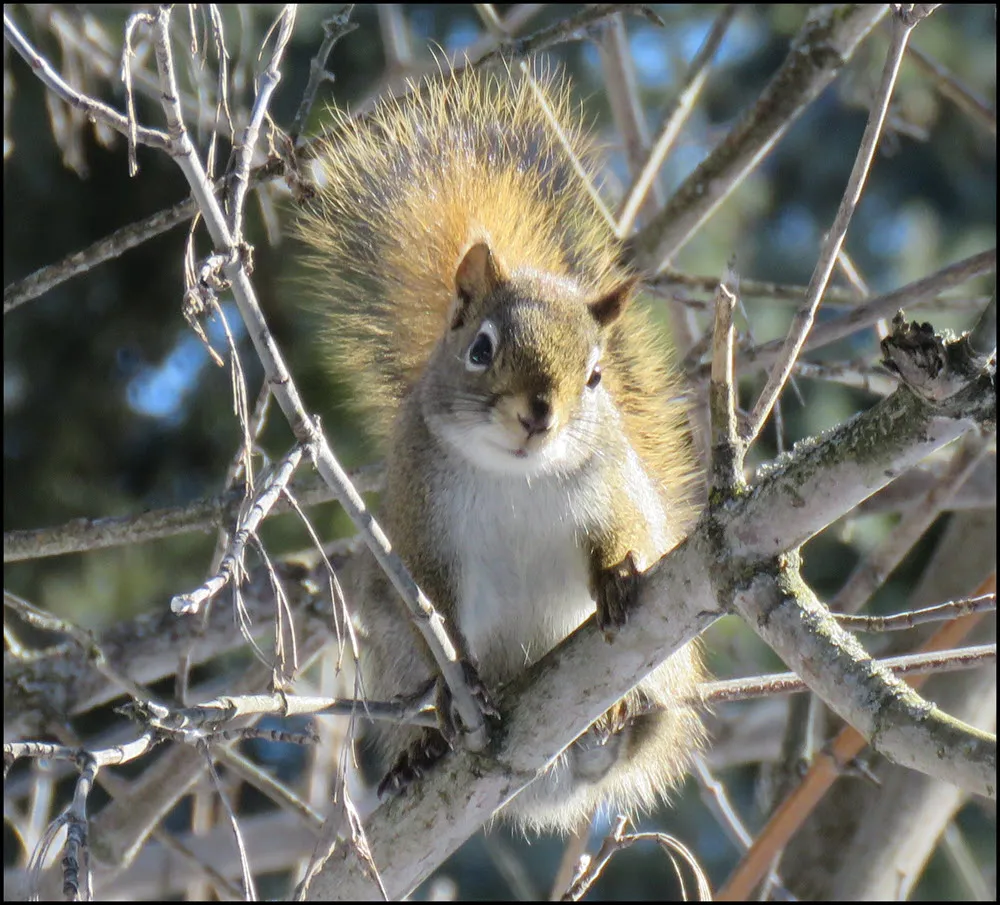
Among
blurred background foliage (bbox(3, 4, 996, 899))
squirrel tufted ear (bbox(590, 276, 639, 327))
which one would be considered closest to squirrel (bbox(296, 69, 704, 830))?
squirrel tufted ear (bbox(590, 276, 639, 327))

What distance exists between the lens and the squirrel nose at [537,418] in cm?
161

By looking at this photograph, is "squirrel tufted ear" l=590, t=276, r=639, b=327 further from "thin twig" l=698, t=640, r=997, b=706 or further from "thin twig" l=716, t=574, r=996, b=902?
"thin twig" l=716, t=574, r=996, b=902

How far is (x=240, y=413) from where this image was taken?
1.12m

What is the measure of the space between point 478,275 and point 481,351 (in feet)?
0.55

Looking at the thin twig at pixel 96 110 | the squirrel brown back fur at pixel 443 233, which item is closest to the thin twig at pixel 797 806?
the squirrel brown back fur at pixel 443 233

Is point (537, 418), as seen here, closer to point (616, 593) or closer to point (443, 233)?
point (616, 593)

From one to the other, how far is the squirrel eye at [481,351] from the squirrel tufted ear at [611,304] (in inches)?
9.1

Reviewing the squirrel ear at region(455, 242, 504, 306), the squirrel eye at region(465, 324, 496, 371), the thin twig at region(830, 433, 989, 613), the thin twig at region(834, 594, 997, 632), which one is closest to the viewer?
the thin twig at region(834, 594, 997, 632)

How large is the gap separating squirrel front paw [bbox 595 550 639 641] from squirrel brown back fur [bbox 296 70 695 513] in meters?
0.36

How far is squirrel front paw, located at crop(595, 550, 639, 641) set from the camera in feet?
4.58

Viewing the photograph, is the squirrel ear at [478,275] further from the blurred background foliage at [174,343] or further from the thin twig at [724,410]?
the blurred background foliage at [174,343]

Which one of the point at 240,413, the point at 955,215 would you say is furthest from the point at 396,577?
the point at 955,215

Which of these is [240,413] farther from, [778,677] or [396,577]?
[778,677]

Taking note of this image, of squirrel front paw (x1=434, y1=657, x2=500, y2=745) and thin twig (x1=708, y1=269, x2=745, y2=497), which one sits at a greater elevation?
thin twig (x1=708, y1=269, x2=745, y2=497)
